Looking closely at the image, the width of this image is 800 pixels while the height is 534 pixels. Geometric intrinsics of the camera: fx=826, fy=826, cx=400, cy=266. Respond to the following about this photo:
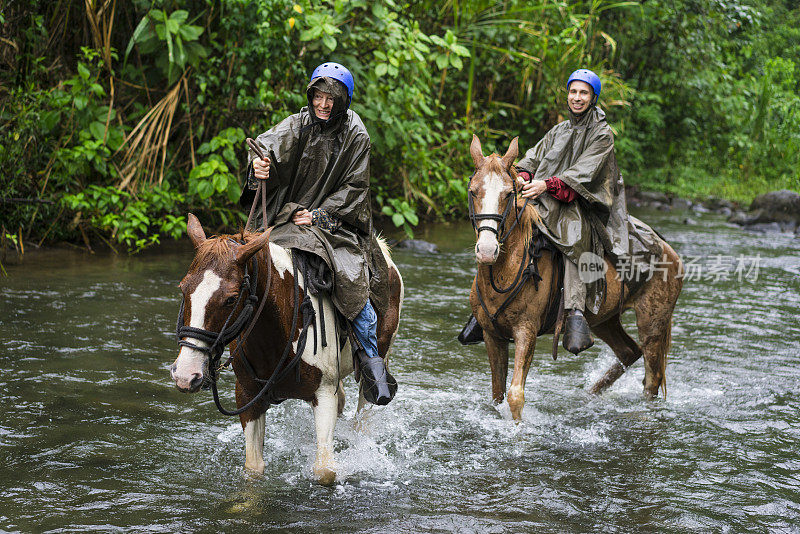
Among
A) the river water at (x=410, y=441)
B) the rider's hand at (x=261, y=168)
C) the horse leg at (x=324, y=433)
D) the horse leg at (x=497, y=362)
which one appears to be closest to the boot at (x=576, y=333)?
the horse leg at (x=497, y=362)

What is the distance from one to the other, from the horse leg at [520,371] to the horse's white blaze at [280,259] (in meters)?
2.01

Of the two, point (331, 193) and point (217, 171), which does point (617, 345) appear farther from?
point (217, 171)

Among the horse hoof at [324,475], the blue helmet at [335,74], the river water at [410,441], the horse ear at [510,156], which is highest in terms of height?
the blue helmet at [335,74]

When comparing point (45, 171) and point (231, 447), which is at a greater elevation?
point (45, 171)

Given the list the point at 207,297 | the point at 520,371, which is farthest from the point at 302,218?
the point at 520,371

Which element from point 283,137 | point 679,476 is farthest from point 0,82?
point 679,476

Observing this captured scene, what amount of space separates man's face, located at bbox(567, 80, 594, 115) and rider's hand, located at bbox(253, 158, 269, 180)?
8.90 ft

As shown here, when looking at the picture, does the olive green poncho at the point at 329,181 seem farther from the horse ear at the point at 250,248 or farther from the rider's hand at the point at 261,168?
the horse ear at the point at 250,248

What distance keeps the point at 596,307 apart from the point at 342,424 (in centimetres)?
215

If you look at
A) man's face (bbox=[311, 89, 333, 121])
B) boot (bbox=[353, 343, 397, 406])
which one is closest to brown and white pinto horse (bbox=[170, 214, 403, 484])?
boot (bbox=[353, 343, 397, 406])

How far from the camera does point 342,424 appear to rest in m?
5.89

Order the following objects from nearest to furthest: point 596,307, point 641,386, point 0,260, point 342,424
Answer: point 342,424 < point 596,307 < point 641,386 < point 0,260

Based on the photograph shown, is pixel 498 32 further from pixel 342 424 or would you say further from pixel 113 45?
pixel 342 424

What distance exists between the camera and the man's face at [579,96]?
20.7 feet
